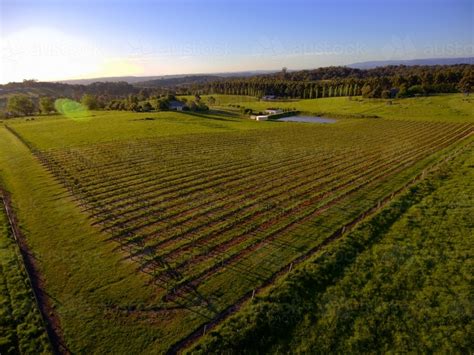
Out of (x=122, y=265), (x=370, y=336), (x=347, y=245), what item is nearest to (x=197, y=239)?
(x=122, y=265)

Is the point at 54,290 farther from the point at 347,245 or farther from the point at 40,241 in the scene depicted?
the point at 347,245

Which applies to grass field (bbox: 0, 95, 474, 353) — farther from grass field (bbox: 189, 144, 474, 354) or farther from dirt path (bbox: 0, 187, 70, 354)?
grass field (bbox: 189, 144, 474, 354)

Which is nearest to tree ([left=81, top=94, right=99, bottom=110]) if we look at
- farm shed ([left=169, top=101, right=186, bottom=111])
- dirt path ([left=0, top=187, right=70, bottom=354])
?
farm shed ([left=169, top=101, right=186, bottom=111])

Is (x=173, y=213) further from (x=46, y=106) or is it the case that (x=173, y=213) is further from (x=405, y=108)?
(x=46, y=106)

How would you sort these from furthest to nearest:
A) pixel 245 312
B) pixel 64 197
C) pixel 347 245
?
pixel 64 197, pixel 347 245, pixel 245 312

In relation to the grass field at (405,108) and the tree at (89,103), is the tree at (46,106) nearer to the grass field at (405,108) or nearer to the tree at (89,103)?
the tree at (89,103)

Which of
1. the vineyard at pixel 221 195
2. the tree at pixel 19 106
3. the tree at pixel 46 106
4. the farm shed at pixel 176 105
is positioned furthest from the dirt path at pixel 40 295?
the tree at pixel 46 106

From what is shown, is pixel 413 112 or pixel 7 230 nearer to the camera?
pixel 7 230
